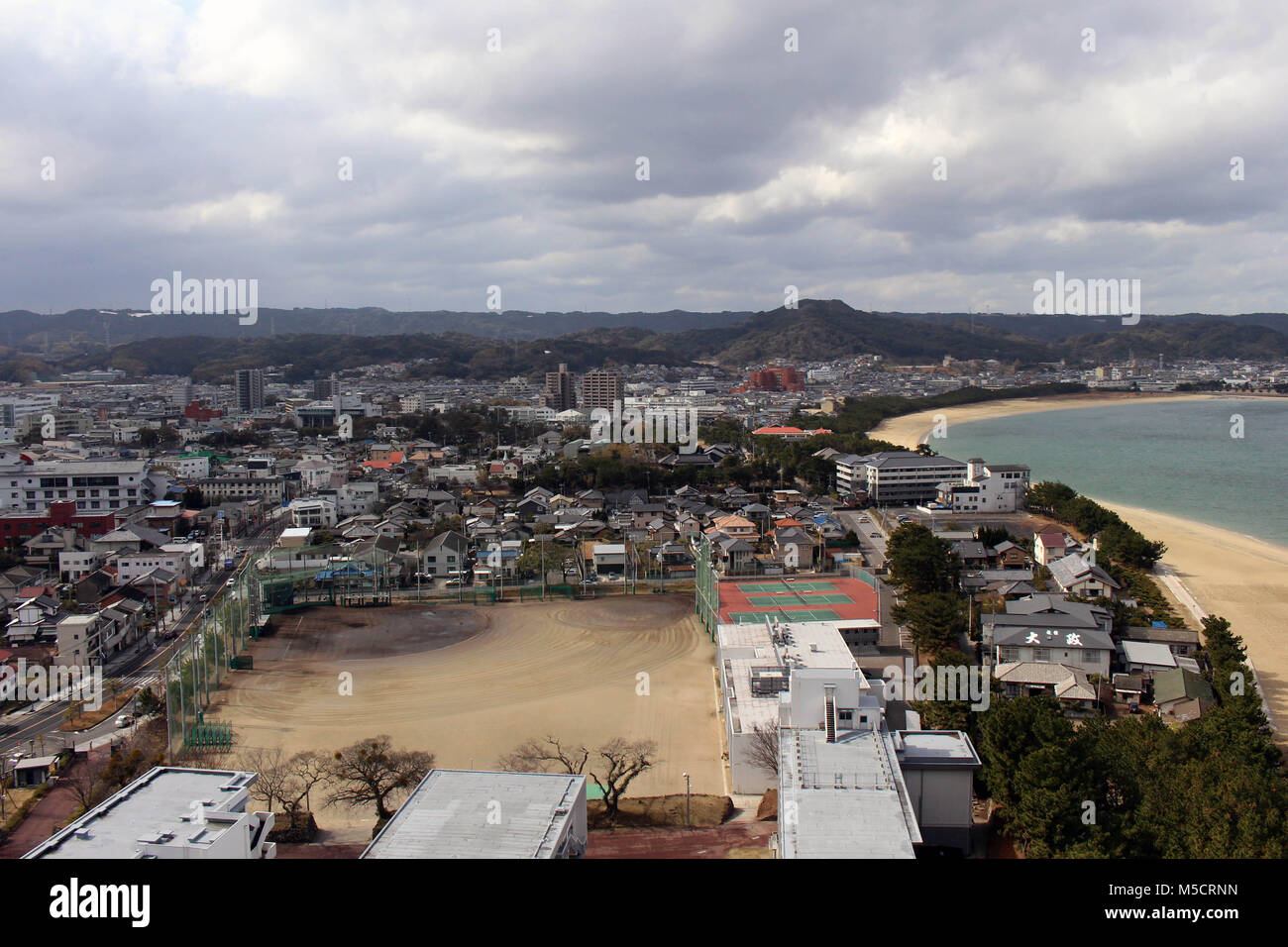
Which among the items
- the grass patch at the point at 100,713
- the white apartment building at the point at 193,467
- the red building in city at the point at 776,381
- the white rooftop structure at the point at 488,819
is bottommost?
the grass patch at the point at 100,713

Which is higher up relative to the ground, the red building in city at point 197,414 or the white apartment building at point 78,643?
the red building in city at point 197,414

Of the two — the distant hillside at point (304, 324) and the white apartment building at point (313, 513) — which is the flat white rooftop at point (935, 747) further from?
the distant hillside at point (304, 324)

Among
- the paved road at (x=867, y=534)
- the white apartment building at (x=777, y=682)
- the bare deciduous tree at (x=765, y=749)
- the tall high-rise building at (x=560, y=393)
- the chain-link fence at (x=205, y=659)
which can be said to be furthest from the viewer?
the tall high-rise building at (x=560, y=393)

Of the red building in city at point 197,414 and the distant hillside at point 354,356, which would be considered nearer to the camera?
the red building in city at point 197,414

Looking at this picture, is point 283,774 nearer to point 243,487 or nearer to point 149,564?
point 149,564

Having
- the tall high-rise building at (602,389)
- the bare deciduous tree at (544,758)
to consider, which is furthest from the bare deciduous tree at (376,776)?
the tall high-rise building at (602,389)
